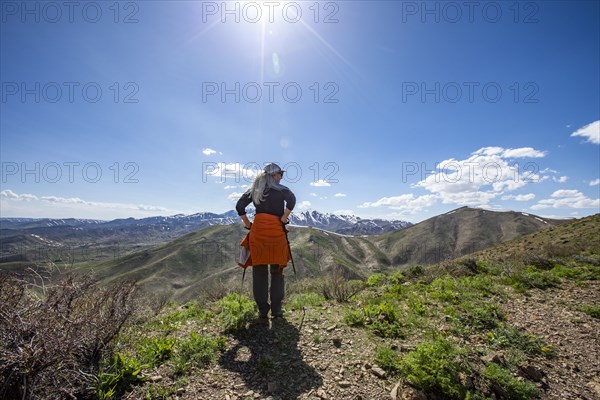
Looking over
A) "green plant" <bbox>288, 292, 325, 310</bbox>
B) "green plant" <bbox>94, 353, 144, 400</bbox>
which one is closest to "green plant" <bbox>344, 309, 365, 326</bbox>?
"green plant" <bbox>288, 292, 325, 310</bbox>

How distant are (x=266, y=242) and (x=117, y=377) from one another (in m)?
3.12

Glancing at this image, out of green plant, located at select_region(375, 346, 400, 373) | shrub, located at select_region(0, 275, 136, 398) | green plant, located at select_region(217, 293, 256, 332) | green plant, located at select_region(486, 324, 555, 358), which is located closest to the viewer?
shrub, located at select_region(0, 275, 136, 398)

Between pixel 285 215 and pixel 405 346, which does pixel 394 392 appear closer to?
pixel 405 346

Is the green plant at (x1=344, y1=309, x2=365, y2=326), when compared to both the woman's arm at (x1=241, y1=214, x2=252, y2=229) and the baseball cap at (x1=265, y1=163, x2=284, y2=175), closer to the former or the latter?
the woman's arm at (x1=241, y1=214, x2=252, y2=229)

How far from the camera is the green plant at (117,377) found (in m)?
3.47

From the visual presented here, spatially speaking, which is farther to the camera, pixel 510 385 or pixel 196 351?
pixel 196 351

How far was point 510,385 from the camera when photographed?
371cm

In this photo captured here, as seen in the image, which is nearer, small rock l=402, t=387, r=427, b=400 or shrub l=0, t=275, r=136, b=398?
shrub l=0, t=275, r=136, b=398

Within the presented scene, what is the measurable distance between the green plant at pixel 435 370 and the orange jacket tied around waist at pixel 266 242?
2.89 m

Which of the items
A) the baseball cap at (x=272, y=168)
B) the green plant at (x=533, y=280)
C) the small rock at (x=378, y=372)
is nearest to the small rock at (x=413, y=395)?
the small rock at (x=378, y=372)

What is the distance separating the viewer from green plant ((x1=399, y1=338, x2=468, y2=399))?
3.56 m

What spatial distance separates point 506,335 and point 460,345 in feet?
3.64

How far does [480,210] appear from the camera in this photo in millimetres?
190875

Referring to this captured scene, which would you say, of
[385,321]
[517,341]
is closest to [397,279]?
[385,321]
